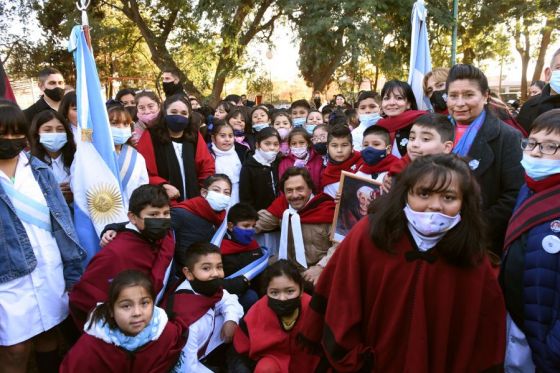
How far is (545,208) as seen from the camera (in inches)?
95.7

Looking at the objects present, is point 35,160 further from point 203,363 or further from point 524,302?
point 524,302

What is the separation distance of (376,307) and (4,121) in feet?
8.49

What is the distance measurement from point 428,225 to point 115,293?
1.96 m

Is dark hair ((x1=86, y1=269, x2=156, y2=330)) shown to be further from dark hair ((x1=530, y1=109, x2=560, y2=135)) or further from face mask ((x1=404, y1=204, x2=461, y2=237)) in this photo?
dark hair ((x1=530, y1=109, x2=560, y2=135))

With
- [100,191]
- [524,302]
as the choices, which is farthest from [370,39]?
[524,302]

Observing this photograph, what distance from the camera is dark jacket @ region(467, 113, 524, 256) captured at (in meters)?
2.95

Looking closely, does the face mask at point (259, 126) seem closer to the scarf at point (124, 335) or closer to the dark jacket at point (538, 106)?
the dark jacket at point (538, 106)

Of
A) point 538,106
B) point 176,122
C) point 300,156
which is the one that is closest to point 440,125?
point 538,106

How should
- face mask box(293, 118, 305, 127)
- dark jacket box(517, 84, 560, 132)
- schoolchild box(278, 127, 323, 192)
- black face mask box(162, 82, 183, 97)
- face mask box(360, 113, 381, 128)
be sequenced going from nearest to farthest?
dark jacket box(517, 84, 560, 132)
face mask box(360, 113, 381, 128)
schoolchild box(278, 127, 323, 192)
black face mask box(162, 82, 183, 97)
face mask box(293, 118, 305, 127)

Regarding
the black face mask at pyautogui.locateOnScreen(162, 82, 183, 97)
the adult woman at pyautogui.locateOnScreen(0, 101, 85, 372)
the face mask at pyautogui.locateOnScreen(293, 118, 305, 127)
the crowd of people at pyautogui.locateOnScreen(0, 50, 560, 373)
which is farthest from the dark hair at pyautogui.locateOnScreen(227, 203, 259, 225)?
the face mask at pyautogui.locateOnScreen(293, 118, 305, 127)

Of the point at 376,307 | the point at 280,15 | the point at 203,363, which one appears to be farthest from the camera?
the point at 280,15

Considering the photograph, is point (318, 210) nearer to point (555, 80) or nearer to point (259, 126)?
point (555, 80)

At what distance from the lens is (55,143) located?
3.96m

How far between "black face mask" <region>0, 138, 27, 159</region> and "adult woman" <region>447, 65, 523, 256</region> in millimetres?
2946
